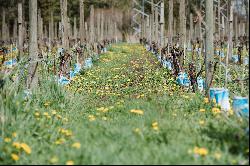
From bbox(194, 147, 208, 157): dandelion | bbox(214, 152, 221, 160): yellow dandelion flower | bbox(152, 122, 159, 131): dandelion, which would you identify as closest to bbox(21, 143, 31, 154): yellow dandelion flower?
bbox(152, 122, 159, 131): dandelion

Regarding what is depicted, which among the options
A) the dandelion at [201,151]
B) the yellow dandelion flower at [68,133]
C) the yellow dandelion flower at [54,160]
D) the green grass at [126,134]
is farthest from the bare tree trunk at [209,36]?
the yellow dandelion flower at [54,160]

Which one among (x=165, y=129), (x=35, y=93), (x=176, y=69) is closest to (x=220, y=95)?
(x=165, y=129)

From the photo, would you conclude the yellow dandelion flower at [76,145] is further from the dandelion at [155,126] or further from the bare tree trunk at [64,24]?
the bare tree trunk at [64,24]

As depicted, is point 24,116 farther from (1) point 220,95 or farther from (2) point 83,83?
(2) point 83,83

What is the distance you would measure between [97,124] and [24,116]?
0.99m

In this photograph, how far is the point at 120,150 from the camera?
4.79 metres

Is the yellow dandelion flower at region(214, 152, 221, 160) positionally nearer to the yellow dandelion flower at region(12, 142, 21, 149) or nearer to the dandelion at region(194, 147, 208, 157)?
the dandelion at region(194, 147, 208, 157)

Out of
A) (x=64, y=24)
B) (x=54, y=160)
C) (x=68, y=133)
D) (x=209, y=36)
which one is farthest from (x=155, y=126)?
(x=64, y=24)

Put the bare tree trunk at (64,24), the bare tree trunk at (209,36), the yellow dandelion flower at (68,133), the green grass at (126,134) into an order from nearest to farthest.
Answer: the green grass at (126,134)
the yellow dandelion flower at (68,133)
the bare tree trunk at (209,36)
the bare tree trunk at (64,24)

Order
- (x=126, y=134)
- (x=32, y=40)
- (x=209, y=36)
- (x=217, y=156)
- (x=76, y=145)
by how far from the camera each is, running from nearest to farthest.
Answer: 1. (x=217, y=156)
2. (x=76, y=145)
3. (x=126, y=134)
4. (x=209, y=36)
5. (x=32, y=40)

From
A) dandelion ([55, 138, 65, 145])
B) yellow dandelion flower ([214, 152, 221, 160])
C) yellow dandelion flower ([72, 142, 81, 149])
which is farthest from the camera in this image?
dandelion ([55, 138, 65, 145])

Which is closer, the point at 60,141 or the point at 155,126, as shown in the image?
the point at 60,141

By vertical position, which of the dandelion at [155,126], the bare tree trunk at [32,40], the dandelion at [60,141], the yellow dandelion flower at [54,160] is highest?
the bare tree trunk at [32,40]

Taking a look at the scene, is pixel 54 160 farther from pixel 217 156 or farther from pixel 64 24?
pixel 64 24
